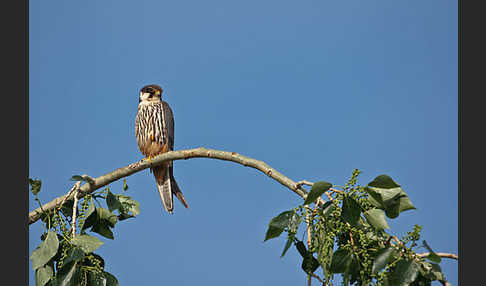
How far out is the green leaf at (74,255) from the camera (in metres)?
2.49

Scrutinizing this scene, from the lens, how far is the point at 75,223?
2.71 m

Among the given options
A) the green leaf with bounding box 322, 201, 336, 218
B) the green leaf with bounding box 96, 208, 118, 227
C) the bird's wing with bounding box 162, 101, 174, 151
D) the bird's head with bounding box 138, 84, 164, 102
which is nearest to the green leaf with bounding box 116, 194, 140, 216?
the green leaf with bounding box 96, 208, 118, 227

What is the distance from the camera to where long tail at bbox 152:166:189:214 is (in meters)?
5.84

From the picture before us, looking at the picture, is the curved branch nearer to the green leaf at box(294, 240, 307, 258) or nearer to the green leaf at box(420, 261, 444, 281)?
the green leaf at box(294, 240, 307, 258)

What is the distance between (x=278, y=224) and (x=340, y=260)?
32 centimetres

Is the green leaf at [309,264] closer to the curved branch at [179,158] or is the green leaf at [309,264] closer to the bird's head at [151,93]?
the curved branch at [179,158]

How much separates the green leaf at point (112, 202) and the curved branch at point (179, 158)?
0.13 meters

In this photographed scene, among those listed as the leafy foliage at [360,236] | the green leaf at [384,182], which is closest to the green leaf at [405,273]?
the leafy foliage at [360,236]

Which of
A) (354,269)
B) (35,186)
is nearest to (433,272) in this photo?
(354,269)

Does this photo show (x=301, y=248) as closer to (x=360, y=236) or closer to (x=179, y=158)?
(x=360, y=236)

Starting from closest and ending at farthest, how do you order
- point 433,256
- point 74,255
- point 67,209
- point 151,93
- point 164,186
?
1. point 433,256
2. point 74,255
3. point 67,209
4. point 164,186
5. point 151,93

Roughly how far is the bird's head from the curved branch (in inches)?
125

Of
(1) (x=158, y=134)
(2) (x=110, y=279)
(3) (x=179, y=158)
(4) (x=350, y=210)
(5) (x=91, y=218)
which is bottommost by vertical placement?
(2) (x=110, y=279)

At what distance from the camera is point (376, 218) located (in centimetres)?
234
